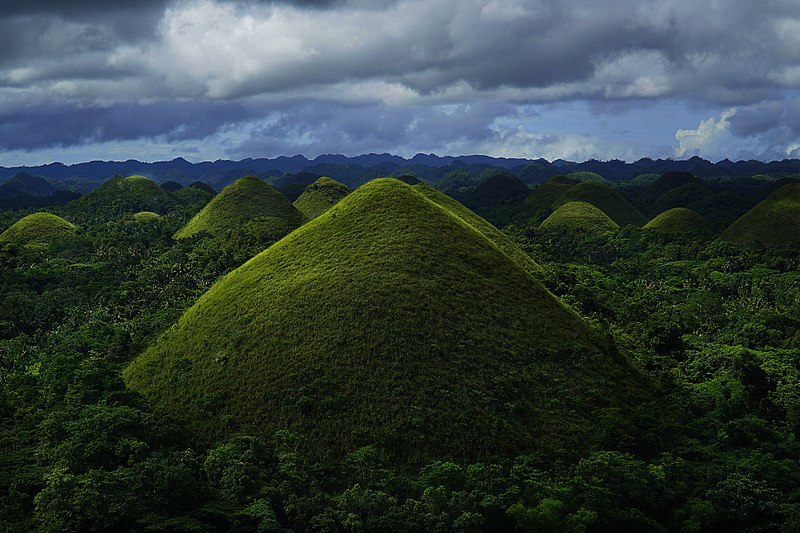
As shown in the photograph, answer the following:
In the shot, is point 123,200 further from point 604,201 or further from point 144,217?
point 604,201

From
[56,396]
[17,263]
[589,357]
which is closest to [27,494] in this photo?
[56,396]

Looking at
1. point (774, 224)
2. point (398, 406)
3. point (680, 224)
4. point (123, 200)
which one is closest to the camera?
point (398, 406)

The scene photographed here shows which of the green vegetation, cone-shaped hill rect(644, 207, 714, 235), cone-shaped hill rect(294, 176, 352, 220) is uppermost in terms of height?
cone-shaped hill rect(294, 176, 352, 220)

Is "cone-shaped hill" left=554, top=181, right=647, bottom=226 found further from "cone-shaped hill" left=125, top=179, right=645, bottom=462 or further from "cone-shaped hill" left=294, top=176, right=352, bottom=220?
"cone-shaped hill" left=125, top=179, right=645, bottom=462

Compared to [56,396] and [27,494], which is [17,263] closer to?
[56,396]

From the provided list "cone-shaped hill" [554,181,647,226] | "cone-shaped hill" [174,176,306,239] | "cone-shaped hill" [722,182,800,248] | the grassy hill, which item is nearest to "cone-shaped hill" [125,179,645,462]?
"cone-shaped hill" [174,176,306,239]

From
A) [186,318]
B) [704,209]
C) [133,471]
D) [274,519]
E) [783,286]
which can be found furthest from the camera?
[704,209]

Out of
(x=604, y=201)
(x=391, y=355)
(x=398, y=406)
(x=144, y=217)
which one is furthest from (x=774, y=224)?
(x=144, y=217)
